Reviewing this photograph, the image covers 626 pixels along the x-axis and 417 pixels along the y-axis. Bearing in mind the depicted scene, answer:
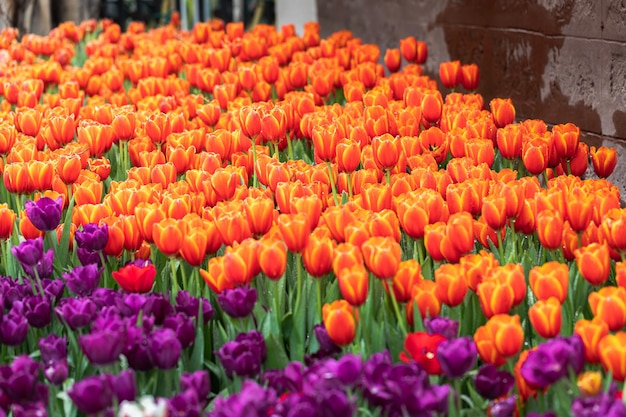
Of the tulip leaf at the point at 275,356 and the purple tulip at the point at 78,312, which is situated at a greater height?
the purple tulip at the point at 78,312

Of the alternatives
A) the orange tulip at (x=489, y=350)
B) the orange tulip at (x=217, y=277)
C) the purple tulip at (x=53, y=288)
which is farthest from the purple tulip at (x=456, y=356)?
the purple tulip at (x=53, y=288)

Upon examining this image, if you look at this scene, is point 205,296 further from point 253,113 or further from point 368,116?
point 368,116

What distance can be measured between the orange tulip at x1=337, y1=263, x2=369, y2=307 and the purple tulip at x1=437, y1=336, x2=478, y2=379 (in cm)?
29

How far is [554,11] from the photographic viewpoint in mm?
4578

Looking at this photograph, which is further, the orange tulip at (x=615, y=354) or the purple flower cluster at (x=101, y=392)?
the orange tulip at (x=615, y=354)

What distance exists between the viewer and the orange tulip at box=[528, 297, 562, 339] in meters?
1.84

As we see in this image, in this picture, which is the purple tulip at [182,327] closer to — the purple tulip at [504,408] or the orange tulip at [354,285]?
the orange tulip at [354,285]

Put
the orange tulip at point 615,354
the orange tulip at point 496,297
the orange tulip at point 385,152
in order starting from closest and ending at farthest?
the orange tulip at point 615,354 < the orange tulip at point 496,297 < the orange tulip at point 385,152

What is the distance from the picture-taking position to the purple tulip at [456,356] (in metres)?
1.69

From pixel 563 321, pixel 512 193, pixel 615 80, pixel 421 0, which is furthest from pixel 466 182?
pixel 421 0

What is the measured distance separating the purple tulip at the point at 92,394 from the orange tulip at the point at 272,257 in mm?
554

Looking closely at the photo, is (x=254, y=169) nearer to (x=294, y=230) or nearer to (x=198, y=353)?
(x=294, y=230)

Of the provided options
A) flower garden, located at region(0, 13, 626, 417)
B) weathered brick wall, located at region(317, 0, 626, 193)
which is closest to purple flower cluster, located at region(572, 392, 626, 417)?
flower garden, located at region(0, 13, 626, 417)

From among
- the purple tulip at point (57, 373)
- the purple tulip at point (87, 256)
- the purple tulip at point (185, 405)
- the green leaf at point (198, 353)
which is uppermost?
the purple tulip at point (185, 405)
